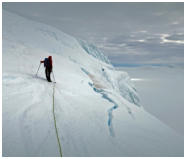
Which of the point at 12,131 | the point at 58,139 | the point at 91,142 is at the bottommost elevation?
the point at 91,142

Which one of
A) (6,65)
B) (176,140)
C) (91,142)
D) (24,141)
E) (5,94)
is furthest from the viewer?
(6,65)

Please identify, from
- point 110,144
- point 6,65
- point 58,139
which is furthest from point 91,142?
point 6,65

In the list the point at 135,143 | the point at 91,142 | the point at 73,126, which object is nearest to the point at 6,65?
the point at 73,126

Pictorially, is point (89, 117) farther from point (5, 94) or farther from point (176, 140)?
point (176, 140)

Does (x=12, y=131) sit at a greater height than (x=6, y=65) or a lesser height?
lesser

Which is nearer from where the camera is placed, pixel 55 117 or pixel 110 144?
pixel 110 144

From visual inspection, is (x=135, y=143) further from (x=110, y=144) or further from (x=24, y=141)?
(x=24, y=141)

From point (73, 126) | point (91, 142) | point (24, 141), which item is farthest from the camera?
point (73, 126)

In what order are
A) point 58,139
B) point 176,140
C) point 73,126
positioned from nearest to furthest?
point 58,139 < point 73,126 < point 176,140

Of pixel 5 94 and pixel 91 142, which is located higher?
pixel 5 94
